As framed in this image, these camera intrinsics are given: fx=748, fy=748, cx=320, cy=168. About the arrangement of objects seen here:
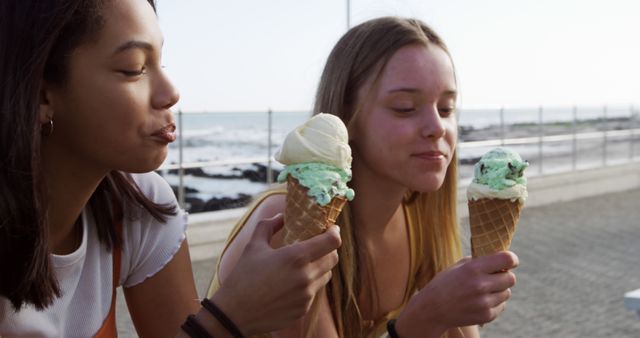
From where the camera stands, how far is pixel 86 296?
2125mm

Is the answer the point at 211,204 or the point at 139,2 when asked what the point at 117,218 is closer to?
the point at 139,2

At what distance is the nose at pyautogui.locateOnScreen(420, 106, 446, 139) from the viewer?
236 cm

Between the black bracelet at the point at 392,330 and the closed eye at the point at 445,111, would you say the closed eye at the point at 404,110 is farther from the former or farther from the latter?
the black bracelet at the point at 392,330

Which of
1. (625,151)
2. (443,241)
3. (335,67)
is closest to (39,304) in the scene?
(335,67)

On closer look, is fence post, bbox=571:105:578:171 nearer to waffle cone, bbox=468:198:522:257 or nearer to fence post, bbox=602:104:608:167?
fence post, bbox=602:104:608:167

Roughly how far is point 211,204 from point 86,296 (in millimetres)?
14374

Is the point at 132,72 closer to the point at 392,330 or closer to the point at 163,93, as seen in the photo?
the point at 163,93

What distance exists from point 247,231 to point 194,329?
2.21 ft

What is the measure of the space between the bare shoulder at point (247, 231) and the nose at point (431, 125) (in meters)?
0.50

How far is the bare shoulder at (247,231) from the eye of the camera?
238 cm

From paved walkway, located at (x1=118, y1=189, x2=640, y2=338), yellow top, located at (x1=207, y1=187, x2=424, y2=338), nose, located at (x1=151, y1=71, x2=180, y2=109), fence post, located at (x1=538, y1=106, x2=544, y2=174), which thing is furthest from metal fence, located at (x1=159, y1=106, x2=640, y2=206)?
nose, located at (x1=151, y1=71, x2=180, y2=109)

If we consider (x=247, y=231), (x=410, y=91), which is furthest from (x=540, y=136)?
(x=247, y=231)

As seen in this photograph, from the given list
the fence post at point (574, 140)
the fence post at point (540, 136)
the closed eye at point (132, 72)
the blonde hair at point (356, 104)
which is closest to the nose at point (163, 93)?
the closed eye at point (132, 72)

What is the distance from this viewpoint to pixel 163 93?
5.94 feet
